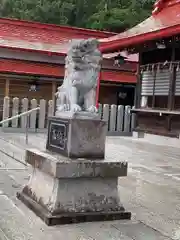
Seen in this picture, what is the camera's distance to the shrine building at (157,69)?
11883 millimetres

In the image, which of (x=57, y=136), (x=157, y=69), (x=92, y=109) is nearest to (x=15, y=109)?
(x=157, y=69)

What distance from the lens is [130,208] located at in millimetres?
5121

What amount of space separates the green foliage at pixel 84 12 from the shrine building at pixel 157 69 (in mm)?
14956

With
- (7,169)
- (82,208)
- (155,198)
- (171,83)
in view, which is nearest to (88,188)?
(82,208)

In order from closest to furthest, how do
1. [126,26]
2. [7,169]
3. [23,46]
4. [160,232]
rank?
[160,232] → [7,169] → [23,46] → [126,26]

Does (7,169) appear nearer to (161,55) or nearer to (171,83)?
(171,83)

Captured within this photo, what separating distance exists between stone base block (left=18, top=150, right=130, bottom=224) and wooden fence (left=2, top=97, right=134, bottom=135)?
30.6ft

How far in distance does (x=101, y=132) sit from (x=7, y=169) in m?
3.25

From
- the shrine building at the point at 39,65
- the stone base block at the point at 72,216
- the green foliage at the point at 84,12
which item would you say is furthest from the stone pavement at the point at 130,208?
the green foliage at the point at 84,12

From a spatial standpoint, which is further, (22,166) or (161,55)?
(161,55)

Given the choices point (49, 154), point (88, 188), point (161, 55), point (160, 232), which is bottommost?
point (160, 232)

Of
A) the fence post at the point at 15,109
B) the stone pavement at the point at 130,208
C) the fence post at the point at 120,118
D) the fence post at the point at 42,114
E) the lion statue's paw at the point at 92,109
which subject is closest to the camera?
the stone pavement at the point at 130,208

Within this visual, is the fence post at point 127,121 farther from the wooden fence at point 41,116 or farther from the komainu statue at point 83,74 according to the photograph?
the komainu statue at point 83,74

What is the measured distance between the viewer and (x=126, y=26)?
98.0 ft
